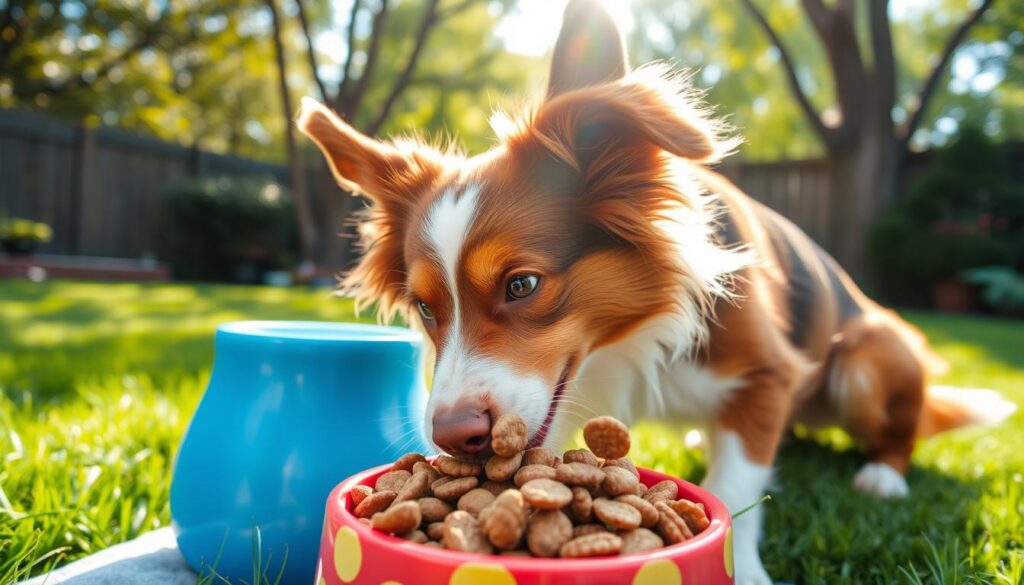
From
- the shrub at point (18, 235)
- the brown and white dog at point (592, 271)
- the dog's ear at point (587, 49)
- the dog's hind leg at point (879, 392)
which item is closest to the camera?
the brown and white dog at point (592, 271)

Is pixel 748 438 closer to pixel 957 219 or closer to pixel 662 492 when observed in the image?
pixel 662 492

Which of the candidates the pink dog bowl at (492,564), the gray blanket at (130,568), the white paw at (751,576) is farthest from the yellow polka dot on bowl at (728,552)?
the gray blanket at (130,568)

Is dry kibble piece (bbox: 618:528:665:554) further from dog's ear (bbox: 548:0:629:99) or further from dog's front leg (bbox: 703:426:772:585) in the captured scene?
dog's ear (bbox: 548:0:629:99)

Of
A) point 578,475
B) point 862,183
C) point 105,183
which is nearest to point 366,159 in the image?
point 578,475

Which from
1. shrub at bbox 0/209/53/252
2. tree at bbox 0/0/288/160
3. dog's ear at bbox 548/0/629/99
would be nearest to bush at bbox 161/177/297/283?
tree at bbox 0/0/288/160

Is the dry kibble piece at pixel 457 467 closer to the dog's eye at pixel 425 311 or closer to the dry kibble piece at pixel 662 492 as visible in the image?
the dry kibble piece at pixel 662 492

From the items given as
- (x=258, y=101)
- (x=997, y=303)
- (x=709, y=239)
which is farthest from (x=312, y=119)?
(x=258, y=101)
